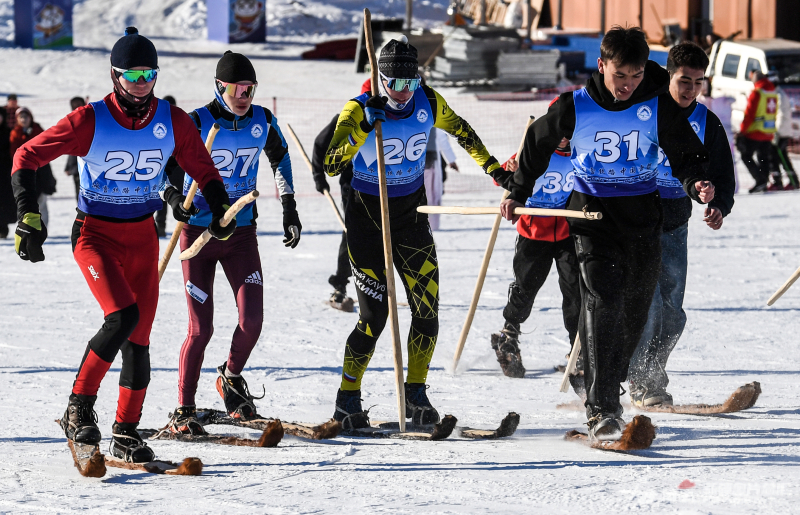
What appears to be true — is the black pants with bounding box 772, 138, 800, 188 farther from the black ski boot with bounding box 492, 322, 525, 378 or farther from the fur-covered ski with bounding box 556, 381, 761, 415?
the fur-covered ski with bounding box 556, 381, 761, 415

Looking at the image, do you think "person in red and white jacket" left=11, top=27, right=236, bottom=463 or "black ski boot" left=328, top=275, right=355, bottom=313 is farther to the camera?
"black ski boot" left=328, top=275, right=355, bottom=313

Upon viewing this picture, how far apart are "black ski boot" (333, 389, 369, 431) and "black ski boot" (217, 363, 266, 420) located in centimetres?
44

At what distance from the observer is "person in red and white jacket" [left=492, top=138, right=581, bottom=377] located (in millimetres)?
6418

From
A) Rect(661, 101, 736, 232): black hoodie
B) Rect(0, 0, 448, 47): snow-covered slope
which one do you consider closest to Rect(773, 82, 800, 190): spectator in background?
Rect(661, 101, 736, 232): black hoodie

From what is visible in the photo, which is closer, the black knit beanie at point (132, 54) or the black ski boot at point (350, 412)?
the black knit beanie at point (132, 54)

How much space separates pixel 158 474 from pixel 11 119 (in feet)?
42.9

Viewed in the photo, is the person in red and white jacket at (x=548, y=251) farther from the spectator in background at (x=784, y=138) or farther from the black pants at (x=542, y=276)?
the spectator in background at (x=784, y=138)

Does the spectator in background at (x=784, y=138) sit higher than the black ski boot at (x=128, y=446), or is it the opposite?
the spectator in background at (x=784, y=138)

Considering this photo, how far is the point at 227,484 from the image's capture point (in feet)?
14.1

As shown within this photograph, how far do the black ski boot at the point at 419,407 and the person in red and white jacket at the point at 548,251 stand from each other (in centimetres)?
130

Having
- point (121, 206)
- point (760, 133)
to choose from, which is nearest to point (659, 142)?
point (121, 206)

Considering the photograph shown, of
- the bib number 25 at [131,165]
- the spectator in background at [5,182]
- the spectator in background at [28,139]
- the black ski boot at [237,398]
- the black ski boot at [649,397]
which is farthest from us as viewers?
the spectator in background at [5,182]

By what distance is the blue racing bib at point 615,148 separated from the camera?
4.75m

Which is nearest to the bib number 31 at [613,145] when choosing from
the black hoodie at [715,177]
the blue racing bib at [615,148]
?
the blue racing bib at [615,148]
